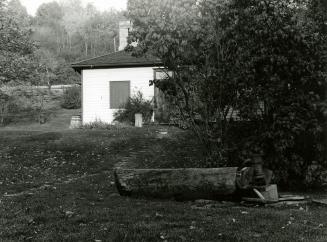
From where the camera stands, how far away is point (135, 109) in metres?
24.2

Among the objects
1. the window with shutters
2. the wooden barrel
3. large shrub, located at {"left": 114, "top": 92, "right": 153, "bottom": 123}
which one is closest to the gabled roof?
the window with shutters

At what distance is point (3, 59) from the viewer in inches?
1001

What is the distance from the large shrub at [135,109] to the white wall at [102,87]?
30.6 inches

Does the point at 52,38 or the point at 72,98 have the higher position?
the point at 52,38

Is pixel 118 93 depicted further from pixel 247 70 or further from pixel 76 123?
pixel 247 70

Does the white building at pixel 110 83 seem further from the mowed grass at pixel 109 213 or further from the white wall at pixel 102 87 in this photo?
the mowed grass at pixel 109 213

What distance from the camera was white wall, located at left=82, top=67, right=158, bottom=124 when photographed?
25.3 metres

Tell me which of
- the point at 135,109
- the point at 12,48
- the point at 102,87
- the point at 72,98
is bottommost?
the point at 135,109

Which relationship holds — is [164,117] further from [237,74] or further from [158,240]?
[158,240]

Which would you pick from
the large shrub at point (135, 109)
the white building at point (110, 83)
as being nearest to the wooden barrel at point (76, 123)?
the white building at point (110, 83)

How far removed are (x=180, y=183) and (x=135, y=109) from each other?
1510cm

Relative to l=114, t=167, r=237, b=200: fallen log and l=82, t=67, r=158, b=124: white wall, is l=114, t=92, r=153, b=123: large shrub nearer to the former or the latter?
l=82, t=67, r=158, b=124: white wall

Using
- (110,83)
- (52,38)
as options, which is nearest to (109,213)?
(110,83)

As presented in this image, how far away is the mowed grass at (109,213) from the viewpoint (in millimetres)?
6371
